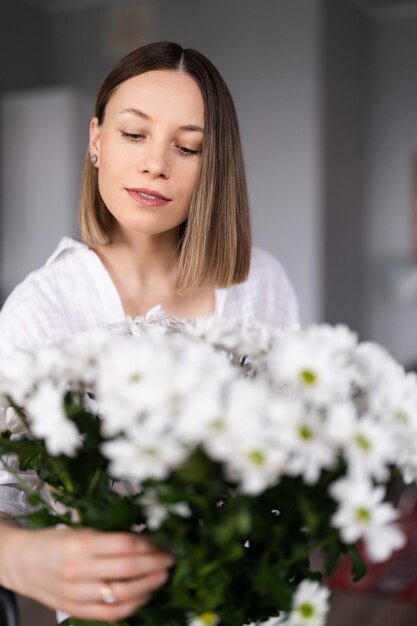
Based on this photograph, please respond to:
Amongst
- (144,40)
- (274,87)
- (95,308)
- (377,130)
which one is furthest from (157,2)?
(95,308)

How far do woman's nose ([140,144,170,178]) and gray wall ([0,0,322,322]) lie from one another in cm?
354

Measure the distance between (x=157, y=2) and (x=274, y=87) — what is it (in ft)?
3.20

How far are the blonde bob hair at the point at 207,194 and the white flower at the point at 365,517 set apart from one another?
0.66 metres

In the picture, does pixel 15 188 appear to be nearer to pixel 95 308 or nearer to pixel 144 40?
pixel 144 40

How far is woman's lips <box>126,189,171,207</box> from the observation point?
1072 millimetres

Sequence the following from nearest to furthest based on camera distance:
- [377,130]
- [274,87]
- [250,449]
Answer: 1. [250,449]
2. [274,87]
3. [377,130]

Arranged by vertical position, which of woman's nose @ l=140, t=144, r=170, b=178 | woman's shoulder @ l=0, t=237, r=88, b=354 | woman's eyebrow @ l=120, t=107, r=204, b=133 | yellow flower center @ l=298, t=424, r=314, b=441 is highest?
woman's eyebrow @ l=120, t=107, r=204, b=133

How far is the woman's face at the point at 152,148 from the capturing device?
3.45 ft

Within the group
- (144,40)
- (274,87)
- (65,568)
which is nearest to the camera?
(65,568)

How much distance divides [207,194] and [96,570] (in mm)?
644

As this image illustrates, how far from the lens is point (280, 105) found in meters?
4.71

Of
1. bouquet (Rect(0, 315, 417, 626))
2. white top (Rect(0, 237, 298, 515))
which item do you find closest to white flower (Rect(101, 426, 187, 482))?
bouquet (Rect(0, 315, 417, 626))

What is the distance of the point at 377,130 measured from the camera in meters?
5.70

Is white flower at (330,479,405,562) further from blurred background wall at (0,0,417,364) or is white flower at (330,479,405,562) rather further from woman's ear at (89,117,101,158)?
blurred background wall at (0,0,417,364)
